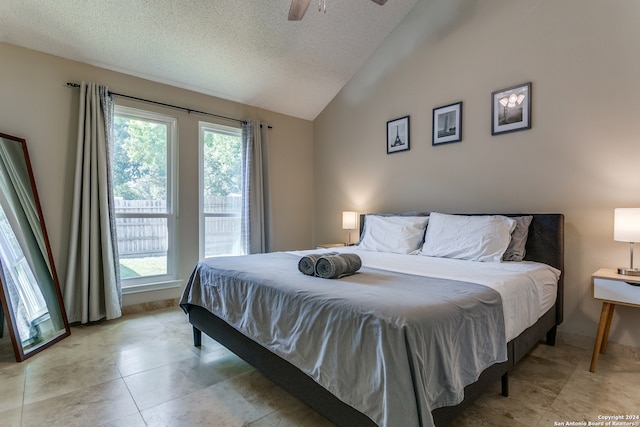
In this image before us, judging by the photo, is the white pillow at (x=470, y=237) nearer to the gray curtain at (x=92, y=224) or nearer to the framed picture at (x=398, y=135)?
the framed picture at (x=398, y=135)

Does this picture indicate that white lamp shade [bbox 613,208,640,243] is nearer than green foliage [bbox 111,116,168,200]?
Yes

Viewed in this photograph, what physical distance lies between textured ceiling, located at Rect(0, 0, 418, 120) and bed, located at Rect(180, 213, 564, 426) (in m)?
2.35

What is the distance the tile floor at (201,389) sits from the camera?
5.43ft

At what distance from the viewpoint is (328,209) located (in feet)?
15.9

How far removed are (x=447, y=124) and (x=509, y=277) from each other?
6.53 feet

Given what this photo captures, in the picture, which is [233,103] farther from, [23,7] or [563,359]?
[563,359]

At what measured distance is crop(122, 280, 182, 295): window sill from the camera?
3.41 metres

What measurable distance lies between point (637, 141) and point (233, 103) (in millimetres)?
4080

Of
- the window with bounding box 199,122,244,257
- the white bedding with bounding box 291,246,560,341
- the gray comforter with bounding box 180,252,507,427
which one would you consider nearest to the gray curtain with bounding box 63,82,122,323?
the window with bounding box 199,122,244,257

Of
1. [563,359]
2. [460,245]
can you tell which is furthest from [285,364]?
[563,359]

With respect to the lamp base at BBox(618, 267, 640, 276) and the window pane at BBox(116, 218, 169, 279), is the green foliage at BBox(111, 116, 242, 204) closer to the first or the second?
the window pane at BBox(116, 218, 169, 279)

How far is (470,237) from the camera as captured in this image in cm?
269

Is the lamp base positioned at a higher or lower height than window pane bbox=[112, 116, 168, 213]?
lower

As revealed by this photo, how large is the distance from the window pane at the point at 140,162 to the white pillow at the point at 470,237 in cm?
303
